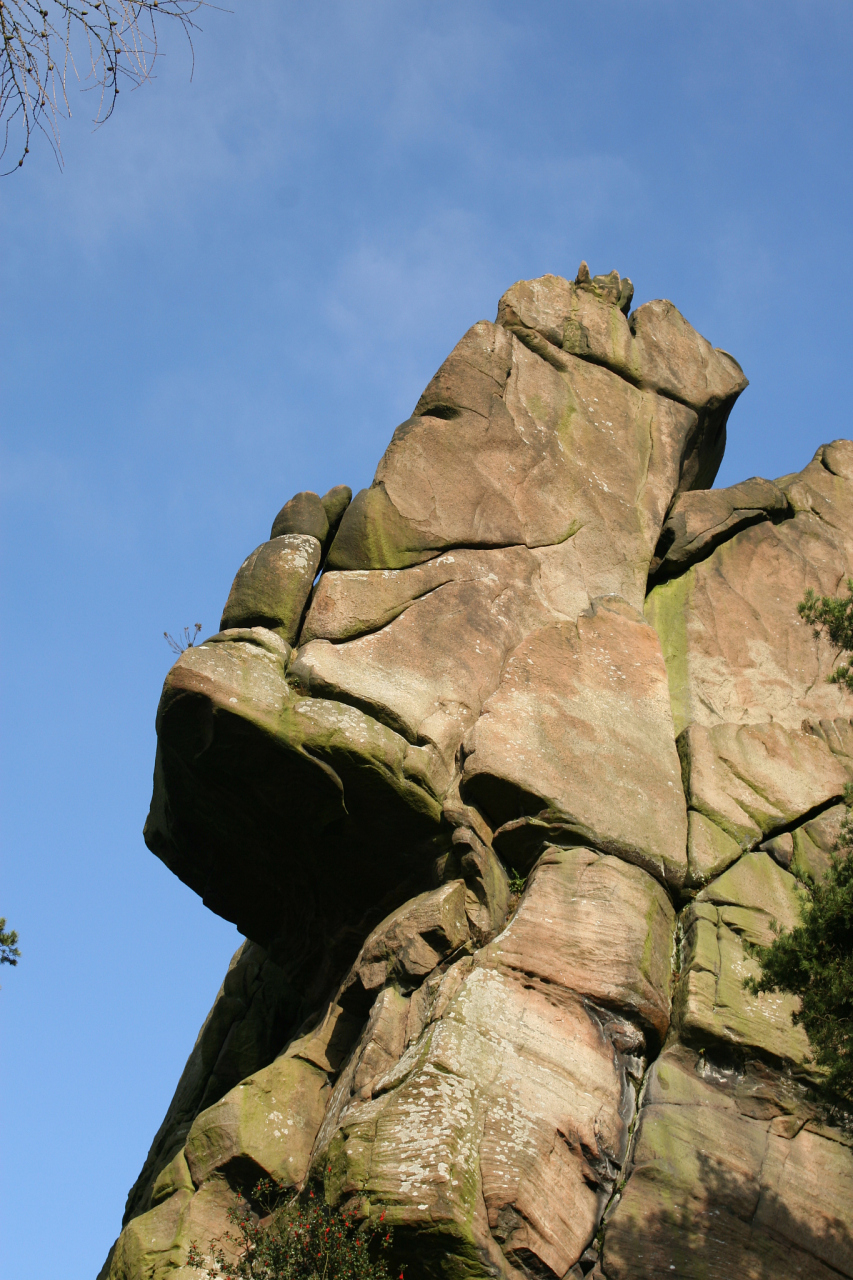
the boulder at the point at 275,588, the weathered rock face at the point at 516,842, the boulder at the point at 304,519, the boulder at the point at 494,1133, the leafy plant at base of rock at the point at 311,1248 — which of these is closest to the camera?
the leafy plant at base of rock at the point at 311,1248

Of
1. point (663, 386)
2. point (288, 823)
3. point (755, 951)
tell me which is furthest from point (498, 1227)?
point (663, 386)

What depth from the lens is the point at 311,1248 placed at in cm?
1002

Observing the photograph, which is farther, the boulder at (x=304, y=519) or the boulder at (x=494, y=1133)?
the boulder at (x=304, y=519)

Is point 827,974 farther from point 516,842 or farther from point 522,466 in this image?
point 522,466

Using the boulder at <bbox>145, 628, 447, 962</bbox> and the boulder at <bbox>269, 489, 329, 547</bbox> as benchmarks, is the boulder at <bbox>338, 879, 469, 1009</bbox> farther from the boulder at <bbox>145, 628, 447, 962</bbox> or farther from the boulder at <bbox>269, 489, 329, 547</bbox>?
the boulder at <bbox>269, 489, 329, 547</bbox>

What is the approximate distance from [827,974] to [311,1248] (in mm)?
4798

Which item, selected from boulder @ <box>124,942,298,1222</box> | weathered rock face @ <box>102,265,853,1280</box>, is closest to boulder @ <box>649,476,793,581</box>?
weathered rock face @ <box>102,265,853,1280</box>

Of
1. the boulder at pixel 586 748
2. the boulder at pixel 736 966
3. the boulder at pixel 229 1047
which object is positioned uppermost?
the boulder at pixel 586 748

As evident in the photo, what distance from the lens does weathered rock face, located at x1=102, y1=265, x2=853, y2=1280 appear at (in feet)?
36.2

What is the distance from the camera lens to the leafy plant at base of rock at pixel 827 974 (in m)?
10.1

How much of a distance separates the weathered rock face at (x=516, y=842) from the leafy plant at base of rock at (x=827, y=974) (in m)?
1.71

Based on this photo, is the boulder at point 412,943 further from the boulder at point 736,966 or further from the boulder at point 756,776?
the boulder at point 756,776

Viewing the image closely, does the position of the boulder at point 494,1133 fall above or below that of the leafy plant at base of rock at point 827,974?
below

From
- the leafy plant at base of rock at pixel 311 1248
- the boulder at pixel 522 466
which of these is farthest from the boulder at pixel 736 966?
the boulder at pixel 522 466
